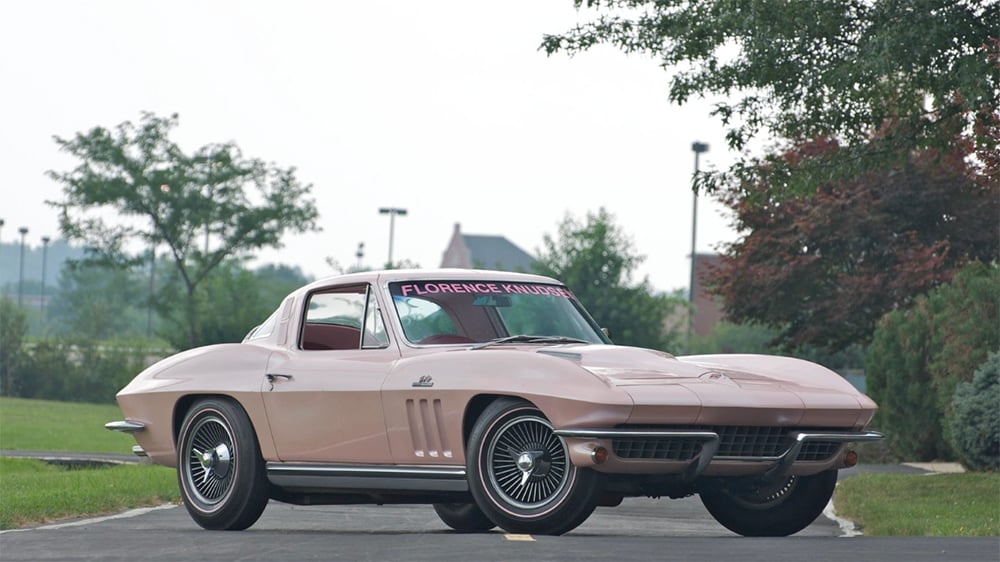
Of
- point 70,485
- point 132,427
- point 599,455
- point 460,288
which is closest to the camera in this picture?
point 599,455

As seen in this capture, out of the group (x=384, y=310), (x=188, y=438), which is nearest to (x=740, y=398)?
(x=384, y=310)

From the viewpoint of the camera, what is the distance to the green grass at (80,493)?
1204 cm

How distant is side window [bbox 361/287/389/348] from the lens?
9.50 meters

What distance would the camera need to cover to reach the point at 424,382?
344 inches

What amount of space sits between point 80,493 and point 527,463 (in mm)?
6832

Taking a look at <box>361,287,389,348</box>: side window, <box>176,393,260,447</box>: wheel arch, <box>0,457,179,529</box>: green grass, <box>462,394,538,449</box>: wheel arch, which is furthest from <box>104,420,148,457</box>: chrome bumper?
<box>462,394,538,449</box>: wheel arch

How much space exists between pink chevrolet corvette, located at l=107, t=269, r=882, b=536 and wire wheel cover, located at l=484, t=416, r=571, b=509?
0.01 m

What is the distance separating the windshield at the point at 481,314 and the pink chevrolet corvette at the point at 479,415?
0.01m

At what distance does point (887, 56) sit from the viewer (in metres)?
14.1

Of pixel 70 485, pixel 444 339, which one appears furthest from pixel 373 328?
pixel 70 485

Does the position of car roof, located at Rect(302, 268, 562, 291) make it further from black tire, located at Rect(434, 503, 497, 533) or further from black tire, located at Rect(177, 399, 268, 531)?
black tire, located at Rect(434, 503, 497, 533)

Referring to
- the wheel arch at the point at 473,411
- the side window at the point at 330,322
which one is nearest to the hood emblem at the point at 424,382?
the wheel arch at the point at 473,411

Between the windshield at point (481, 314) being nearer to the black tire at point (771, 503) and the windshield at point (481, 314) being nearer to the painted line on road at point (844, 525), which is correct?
the black tire at point (771, 503)

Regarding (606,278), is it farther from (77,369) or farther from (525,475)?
(525,475)
